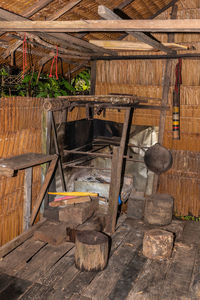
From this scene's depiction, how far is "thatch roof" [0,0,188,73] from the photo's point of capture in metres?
5.59

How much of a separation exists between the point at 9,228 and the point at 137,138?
4735 millimetres

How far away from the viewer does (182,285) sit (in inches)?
201

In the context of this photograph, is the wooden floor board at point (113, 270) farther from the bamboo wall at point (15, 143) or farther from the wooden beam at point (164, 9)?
the wooden beam at point (164, 9)

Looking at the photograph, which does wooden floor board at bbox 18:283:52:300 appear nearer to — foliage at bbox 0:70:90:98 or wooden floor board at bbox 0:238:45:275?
wooden floor board at bbox 0:238:45:275

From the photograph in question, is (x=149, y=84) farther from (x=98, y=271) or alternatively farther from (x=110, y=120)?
(x=98, y=271)

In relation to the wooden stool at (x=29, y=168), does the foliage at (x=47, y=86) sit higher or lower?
higher

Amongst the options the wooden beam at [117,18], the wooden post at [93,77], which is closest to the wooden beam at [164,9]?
the wooden beam at [117,18]

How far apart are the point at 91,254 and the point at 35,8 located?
4.45 meters

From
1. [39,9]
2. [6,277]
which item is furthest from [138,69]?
[6,277]

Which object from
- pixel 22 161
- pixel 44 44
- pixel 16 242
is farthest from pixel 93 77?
pixel 16 242

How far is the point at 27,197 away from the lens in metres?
6.38

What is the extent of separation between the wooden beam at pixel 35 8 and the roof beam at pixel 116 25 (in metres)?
0.92

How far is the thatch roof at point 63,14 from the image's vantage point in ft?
18.3

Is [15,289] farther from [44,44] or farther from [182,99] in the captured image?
[182,99]
